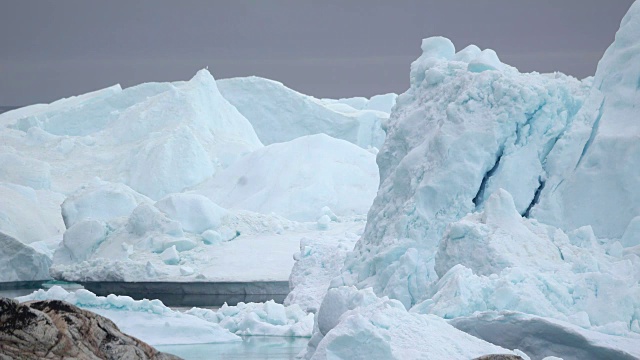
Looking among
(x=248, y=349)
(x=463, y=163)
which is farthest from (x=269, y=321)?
(x=463, y=163)

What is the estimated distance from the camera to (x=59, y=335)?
11.8 feet

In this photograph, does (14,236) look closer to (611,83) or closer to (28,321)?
(611,83)

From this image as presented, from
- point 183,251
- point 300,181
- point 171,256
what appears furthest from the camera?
point 300,181

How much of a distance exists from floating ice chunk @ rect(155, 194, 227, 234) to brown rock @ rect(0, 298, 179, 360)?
14353 millimetres

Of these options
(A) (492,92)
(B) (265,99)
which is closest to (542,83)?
(A) (492,92)

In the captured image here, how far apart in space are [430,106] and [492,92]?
87 centimetres

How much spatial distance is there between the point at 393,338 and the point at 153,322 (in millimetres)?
4934

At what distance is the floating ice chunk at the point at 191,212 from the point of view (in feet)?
59.6

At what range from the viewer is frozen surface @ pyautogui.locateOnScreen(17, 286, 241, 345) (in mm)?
11039

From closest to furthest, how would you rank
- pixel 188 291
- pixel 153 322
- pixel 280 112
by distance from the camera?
pixel 153 322, pixel 188 291, pixel 280 112

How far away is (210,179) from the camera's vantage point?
77.4 ft

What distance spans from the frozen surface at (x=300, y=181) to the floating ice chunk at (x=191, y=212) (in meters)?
2.83

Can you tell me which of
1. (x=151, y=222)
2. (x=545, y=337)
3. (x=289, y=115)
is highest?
(x=289, y=115)

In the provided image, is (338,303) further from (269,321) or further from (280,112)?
Result: (280,112)
